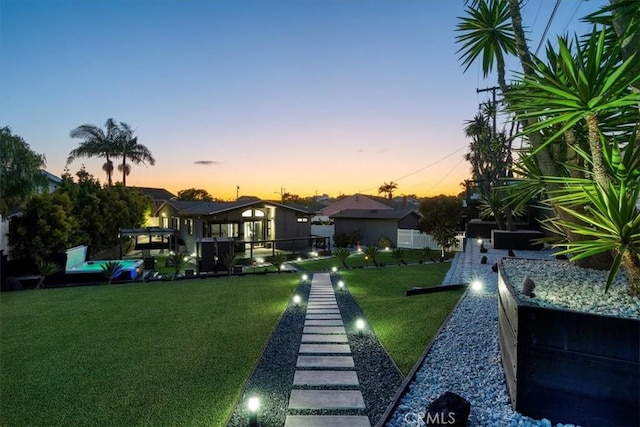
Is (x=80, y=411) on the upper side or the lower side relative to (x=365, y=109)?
lower

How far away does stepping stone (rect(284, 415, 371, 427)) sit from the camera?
3.31 m

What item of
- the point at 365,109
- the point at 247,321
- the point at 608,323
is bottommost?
the point at 247,321

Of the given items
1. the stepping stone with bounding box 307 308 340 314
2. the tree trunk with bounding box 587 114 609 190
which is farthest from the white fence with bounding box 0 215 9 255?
the tree trunk with bounding box 587 114 609 190

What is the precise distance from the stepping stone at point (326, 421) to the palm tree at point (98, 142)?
109 feet

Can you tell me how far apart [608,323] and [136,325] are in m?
7.67

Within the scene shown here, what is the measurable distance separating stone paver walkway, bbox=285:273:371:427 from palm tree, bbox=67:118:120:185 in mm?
31437

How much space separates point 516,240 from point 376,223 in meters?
15.0

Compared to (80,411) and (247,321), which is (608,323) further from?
(247,321)

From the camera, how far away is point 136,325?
263 inches

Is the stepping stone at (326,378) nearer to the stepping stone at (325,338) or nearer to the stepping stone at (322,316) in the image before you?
the stepping stone at (325,338)

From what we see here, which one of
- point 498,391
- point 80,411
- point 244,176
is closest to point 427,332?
point 498,391

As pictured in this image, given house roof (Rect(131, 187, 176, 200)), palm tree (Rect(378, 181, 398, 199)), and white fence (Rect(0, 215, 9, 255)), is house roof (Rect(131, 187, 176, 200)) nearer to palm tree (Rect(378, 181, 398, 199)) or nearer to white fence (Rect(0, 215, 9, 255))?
white fence (Rect(0, 215, 9, 255))

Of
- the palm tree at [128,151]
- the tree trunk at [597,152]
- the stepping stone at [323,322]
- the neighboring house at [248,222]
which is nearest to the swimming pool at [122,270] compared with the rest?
the neighboring house at [248,222]

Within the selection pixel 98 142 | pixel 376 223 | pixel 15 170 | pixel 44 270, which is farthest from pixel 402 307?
pixel 98 142
